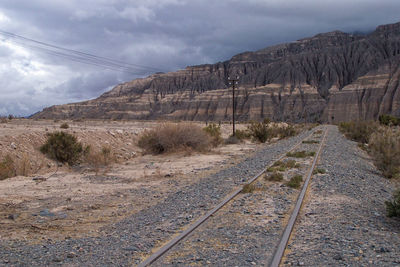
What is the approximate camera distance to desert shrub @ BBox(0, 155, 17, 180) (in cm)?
1324

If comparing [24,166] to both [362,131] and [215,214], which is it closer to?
[215,214]

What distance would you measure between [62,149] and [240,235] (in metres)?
12.9

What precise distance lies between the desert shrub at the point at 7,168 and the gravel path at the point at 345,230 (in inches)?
418

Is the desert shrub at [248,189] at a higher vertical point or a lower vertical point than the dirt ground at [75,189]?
higher

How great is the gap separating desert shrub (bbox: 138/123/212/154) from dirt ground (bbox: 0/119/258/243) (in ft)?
4.73

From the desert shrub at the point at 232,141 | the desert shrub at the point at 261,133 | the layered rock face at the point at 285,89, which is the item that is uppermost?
the layered rock face at the point at 285,89

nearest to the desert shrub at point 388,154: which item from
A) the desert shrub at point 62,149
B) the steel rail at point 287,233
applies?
the steel rail at point 287,233

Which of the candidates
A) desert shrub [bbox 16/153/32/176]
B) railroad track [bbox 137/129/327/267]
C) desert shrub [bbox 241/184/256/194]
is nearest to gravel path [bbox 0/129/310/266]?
railroad track [bbox 137/129/327/267]

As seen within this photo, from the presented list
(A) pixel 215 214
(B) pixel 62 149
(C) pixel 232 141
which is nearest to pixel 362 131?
(C) pixel 232 141

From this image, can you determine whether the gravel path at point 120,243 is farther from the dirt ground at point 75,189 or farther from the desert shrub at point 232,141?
the desert shrub at point 232,141

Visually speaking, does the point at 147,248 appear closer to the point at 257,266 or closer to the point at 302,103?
the point at 257,266

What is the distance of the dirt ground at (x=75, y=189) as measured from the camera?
7738 millimetres

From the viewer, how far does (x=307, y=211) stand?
819 centimetres

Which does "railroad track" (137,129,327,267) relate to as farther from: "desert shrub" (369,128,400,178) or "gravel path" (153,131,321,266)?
"desert shrub" (369,128,400,178)
